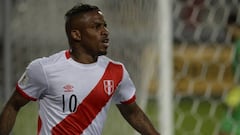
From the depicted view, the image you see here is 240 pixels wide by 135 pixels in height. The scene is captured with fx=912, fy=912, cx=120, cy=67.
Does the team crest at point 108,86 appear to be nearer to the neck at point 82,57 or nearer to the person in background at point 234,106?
the neck at point 82,57

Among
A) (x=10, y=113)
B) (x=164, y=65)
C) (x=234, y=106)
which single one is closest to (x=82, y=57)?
(x=10, y=113)

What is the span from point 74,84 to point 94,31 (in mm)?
101

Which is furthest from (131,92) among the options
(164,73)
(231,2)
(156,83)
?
(231,2)

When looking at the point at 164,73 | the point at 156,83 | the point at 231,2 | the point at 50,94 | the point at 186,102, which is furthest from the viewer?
the point at 186,102

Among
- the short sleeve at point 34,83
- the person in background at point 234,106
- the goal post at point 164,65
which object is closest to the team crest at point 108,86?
the short sleeve at point 34,83

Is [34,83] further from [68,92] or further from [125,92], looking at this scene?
[125,92]

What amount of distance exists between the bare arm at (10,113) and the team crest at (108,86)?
5.8 inches

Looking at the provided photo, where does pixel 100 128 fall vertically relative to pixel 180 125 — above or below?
above

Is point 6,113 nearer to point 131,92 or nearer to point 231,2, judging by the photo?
point 131,92

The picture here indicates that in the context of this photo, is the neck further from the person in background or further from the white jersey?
the person in background

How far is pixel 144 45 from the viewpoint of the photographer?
2666mm

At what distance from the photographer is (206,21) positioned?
3.62m

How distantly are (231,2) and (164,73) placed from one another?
2.64 ft

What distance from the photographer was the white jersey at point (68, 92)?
5.35 ft
